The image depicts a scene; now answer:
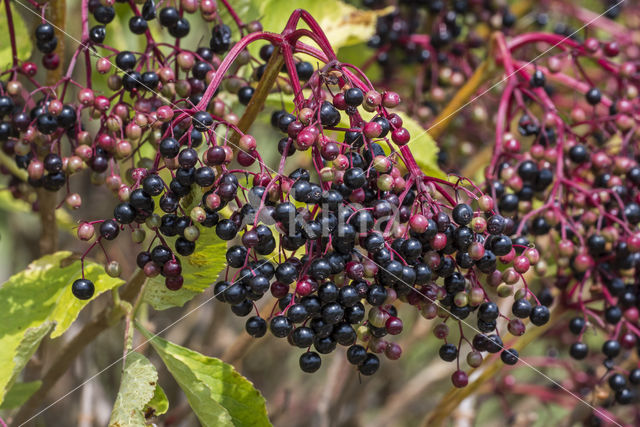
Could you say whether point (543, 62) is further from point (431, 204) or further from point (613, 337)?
point (431, 204)

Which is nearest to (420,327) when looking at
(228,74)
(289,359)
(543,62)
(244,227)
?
(289,359)

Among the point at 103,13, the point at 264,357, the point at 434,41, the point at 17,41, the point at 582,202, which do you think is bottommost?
the point at 264,357

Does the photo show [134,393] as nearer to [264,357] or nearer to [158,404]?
[158,404]

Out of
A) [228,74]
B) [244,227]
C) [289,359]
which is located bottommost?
[289,359]

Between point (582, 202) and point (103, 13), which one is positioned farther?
point (582, 202)

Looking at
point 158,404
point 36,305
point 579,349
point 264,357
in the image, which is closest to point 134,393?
point 158,404

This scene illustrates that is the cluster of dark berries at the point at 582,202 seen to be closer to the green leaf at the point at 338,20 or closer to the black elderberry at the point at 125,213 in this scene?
the green leaf at the point at 338,20
